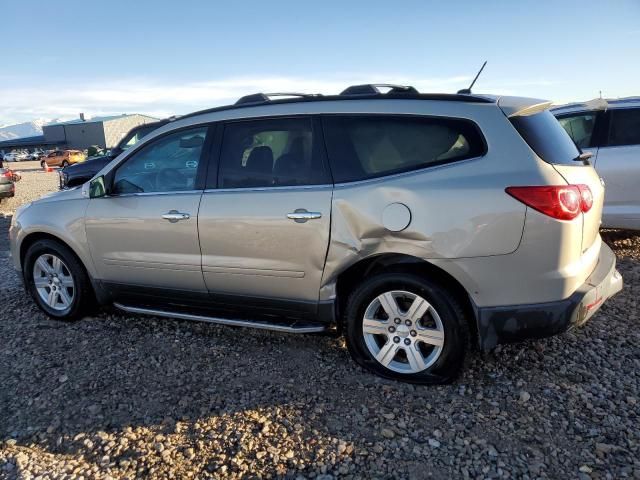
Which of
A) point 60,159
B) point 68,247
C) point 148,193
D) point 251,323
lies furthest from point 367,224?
point 60,159

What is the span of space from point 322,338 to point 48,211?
8.42 ft

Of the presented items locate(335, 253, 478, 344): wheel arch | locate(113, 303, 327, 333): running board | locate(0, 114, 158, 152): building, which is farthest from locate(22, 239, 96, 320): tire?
locate(0, 114, 158, 152): building

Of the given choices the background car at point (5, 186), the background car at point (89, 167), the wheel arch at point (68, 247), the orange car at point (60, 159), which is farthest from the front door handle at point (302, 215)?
the orange car at point (60, 159)

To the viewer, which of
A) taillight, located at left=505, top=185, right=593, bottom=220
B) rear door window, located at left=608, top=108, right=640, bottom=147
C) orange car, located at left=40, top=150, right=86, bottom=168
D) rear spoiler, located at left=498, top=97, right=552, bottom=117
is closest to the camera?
taillight, located at left=505, top=185, right=593, bottom=220

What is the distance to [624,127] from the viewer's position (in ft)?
18.3

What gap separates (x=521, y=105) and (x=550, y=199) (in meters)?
0.67

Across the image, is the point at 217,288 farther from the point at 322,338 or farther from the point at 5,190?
the point at 5,190

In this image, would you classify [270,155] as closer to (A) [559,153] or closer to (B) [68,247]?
(A) [559,153]

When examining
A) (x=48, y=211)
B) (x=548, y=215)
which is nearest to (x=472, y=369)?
(x=548, y=215)

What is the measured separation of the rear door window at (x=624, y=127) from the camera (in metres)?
5.52

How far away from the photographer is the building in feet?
240

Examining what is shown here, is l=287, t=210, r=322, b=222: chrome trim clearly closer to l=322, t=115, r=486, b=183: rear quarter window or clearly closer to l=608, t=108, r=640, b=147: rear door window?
l=322, t=115, r=486, b=183: rear quarter window

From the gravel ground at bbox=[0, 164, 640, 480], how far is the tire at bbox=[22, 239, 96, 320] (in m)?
0.36

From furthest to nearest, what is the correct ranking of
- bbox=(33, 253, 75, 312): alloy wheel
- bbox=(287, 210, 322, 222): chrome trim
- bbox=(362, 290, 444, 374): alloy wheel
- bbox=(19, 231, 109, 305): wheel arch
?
bbox=(33, 253, 75, 312): alloy wheel < bbox=(19, 231, 109, 305): wheel arch < bbox=(287, 210, 322, 222): chrome trim < bbox=(362, 290, 444, 374): alloy wheel
